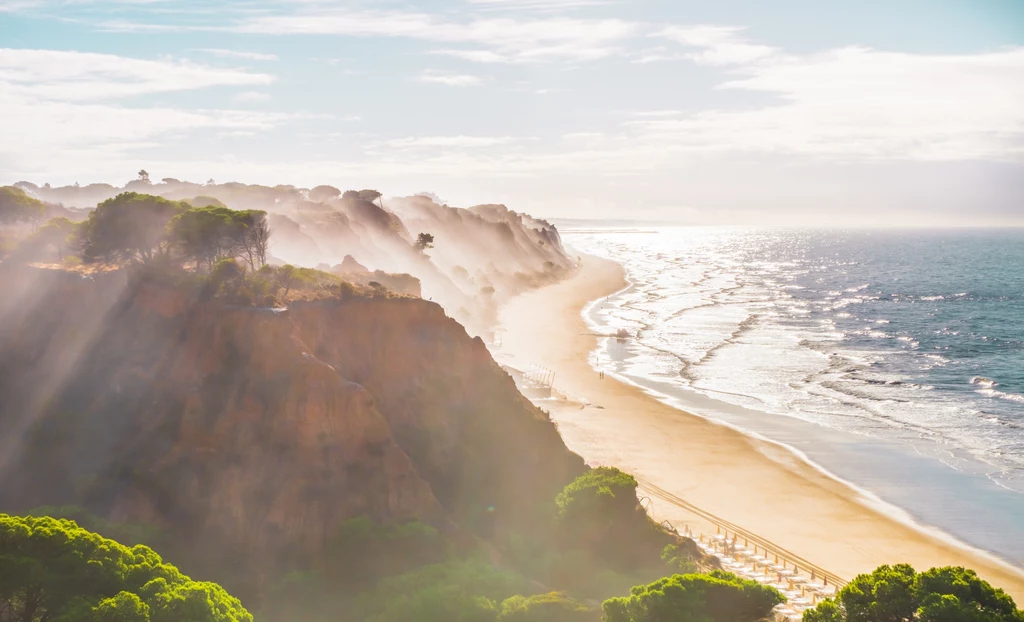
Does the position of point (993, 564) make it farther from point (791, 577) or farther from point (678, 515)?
point (678, 515)

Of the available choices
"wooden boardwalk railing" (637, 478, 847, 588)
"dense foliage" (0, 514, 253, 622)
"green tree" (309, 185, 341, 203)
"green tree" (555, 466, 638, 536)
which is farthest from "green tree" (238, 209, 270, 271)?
"green tree" (309, 185, 341, 203)

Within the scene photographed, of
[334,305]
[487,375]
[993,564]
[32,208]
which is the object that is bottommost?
[993,564]

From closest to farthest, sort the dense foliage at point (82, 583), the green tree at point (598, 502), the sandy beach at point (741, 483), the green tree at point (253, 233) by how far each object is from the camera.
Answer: the dense foliage at point (82, 583) → the green tree at point (598, 502) → the sandy beach at point (741, 483) → the green tree at point (253, 233)

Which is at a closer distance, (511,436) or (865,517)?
(511,436)

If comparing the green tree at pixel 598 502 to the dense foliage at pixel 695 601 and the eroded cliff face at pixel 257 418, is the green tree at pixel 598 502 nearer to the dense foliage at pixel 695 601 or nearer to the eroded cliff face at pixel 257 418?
the eroded cliff face at pixel 257 418

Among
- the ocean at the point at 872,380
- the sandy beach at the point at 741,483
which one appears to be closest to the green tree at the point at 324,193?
the ocean at the point at 872,380

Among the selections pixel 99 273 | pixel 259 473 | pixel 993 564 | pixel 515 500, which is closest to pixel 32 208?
pixel 99 273

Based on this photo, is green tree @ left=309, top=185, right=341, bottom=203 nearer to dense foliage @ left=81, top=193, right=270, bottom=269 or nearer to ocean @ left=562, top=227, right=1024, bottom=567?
ocean @ left=562, top=227, right=1024, bottom=567
